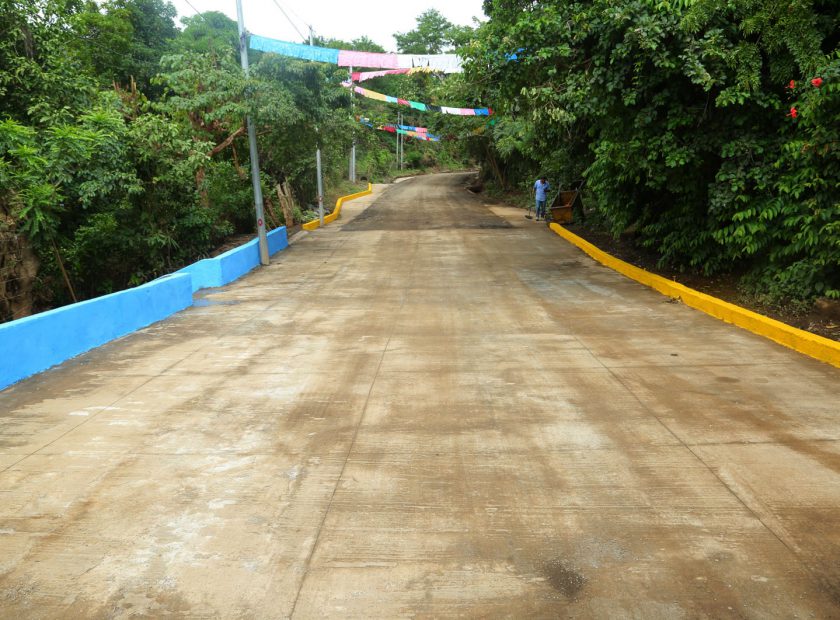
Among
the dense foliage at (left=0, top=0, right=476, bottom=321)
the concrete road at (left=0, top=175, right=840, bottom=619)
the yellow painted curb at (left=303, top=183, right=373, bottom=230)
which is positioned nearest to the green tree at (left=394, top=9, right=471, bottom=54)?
the yellow painted curb at (left=303, top=183, right=373, bottom=230)

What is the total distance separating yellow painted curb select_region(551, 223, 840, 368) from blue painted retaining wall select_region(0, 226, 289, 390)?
891cm

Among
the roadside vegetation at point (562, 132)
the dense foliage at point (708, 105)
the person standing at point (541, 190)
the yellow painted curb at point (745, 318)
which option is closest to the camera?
the yellow painted curb at point (745, 318)

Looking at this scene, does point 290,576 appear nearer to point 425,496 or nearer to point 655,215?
point 425,496

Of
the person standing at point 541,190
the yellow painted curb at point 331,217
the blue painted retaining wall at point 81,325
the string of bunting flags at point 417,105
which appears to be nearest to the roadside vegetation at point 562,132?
the blue painted retaining wall at point 81,325

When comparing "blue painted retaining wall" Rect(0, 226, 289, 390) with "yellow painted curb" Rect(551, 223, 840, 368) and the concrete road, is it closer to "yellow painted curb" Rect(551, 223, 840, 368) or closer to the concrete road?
the concrete road

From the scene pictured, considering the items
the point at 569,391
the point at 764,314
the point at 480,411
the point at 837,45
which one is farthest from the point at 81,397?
the point at 837,45

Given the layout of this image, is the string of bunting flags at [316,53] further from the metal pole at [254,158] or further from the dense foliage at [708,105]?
the dense foliage at [708,105]

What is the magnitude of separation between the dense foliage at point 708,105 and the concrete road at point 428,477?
6.25ft

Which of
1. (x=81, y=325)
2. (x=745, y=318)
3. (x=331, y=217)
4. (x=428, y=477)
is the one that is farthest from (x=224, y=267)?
(x=331, y=217)

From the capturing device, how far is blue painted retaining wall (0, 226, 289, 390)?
7008mm

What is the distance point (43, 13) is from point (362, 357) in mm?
13237

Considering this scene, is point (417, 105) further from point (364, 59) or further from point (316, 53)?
point (316, 53)

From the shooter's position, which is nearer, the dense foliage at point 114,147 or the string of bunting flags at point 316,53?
the dense foliage at point 114,147

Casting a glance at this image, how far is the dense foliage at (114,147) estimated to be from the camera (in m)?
11.9
